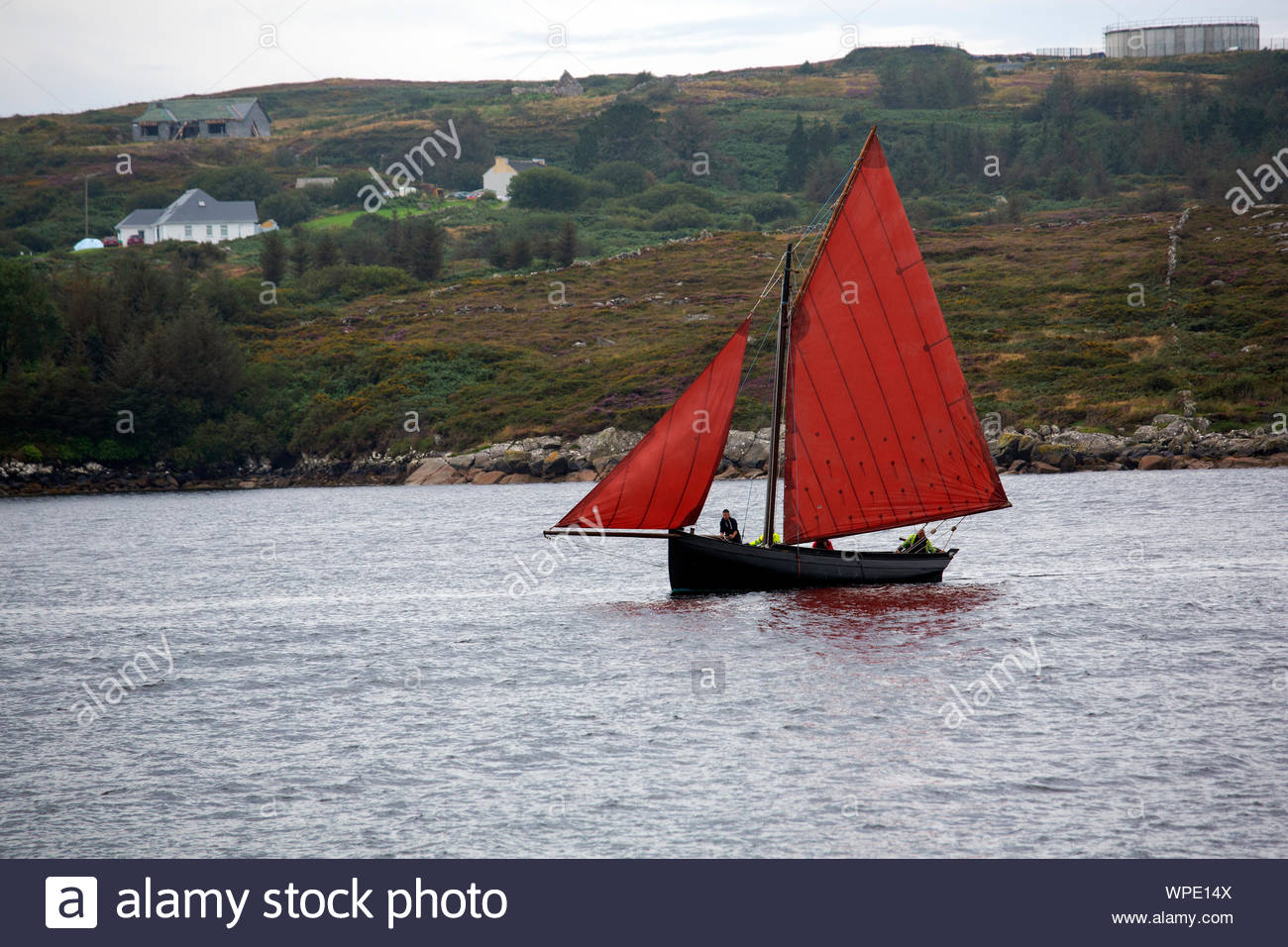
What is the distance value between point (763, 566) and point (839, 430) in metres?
4.64

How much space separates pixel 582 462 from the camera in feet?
324

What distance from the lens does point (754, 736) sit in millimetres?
25062

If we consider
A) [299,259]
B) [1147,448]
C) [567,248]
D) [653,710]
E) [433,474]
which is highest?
[299,259]

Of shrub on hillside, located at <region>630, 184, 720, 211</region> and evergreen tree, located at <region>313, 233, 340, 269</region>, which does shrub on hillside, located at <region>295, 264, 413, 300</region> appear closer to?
evergreen tree, located at <region>313, 233, 340, 269</region>

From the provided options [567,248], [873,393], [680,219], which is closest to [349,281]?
[567,248]

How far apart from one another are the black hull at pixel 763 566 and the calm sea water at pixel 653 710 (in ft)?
2.03

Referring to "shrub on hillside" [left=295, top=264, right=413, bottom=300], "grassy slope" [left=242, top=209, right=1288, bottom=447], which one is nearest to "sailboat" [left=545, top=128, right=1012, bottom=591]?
"grassy slope" [left=242, top=209, right=1288, bottom=447]

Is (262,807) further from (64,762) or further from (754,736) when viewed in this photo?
(754,736)

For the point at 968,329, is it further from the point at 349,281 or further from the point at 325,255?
the point at 325,255

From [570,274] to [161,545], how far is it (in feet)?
291

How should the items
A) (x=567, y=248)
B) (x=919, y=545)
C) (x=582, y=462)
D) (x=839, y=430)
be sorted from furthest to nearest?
1. (x=567, y=248)
2. (x=582, y=462)
3. (x=919, y=545)
4. (x=839, y=430)

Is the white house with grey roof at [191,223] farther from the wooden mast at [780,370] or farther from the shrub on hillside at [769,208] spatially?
the wooden mast at [780,370]

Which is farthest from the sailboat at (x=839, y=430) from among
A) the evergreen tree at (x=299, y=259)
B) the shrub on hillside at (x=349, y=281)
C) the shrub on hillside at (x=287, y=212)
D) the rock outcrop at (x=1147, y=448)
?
the shrub on hillside at (x=287, y=212)
